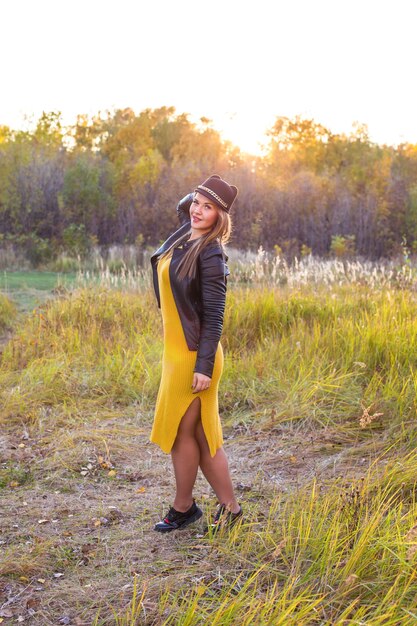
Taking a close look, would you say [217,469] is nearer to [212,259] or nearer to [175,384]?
[175,384]

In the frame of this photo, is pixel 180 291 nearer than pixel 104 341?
Yes

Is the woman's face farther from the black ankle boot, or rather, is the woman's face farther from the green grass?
the green grass

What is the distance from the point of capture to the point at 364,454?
17.7 feet

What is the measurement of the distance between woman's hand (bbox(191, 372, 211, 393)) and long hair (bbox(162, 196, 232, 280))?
1.58 feet

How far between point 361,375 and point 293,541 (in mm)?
2896

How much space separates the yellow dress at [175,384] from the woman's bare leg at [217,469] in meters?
0.06

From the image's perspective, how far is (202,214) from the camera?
3705 millimetres

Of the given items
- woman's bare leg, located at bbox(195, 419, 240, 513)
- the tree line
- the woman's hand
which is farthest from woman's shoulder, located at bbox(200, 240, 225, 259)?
the tree line

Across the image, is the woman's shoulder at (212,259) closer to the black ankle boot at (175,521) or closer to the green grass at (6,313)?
the black ankle boot at (175,521)

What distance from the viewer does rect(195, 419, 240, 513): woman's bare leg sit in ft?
12.9

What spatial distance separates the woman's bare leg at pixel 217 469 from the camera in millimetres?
3924

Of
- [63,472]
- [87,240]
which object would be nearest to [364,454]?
[63,472]

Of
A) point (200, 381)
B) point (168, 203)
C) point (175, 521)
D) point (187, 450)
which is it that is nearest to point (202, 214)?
point (200, 381)

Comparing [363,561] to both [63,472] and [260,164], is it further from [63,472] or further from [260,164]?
[260,164]
